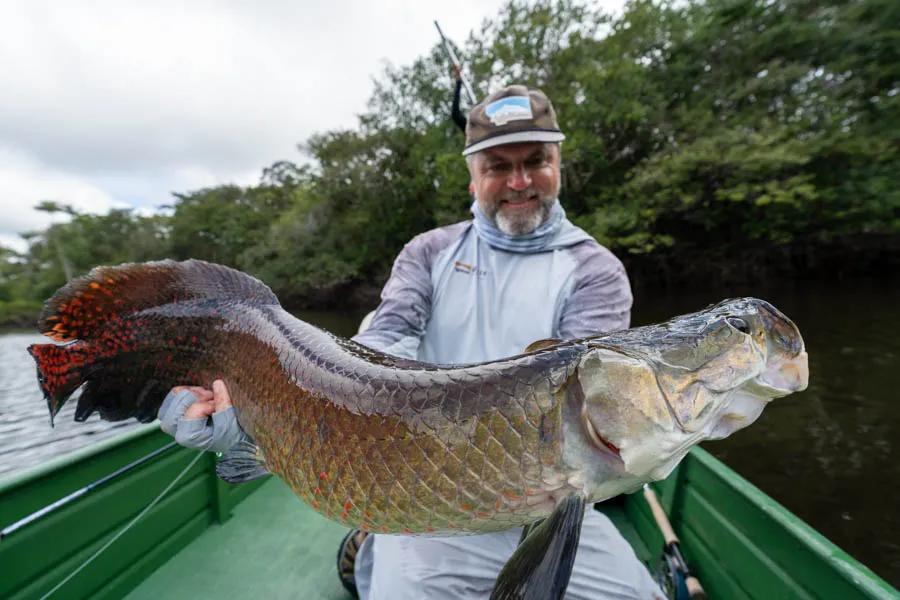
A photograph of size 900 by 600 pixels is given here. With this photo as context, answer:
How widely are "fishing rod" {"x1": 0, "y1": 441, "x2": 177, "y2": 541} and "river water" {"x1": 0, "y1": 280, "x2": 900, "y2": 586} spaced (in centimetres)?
638

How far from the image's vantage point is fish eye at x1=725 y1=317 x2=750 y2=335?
1.16 m

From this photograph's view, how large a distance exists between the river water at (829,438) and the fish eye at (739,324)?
5378mm

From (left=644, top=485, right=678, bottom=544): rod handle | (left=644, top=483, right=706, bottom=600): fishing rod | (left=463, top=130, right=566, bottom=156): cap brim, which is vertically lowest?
(left=644, top=483, right=706, bottom=600): fishing rod

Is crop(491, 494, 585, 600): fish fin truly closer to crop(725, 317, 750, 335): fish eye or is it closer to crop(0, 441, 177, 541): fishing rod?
crop(725, 317, 750, 335): fish eye

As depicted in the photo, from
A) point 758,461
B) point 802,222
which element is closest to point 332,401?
point 758,461

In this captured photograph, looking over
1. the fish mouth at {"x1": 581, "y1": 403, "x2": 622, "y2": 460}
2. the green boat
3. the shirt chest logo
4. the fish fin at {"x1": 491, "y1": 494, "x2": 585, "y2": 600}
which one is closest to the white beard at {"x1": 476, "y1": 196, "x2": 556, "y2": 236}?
the shirt chest logo

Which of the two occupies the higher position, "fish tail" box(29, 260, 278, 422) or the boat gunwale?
"fish tail" box(29, 260, 278, 422)

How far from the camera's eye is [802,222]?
18.2 m

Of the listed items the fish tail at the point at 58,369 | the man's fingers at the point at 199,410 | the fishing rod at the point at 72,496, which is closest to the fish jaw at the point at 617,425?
the man's fingers at the point at 199,410

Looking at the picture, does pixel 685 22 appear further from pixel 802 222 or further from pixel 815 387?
pixel 815 387

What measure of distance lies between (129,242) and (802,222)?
42.6m

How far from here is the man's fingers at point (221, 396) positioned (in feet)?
6.07

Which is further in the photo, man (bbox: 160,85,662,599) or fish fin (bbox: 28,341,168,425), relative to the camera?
man (bbox: 160,85,662,599)

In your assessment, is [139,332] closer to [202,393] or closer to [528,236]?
[202,393]
